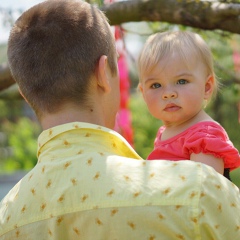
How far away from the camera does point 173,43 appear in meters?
2.62

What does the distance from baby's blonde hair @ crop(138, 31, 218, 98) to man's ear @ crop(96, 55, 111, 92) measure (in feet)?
1.98

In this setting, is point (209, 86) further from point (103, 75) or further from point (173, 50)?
point (103, 75)

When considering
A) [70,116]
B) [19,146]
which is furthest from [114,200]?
[19,146]

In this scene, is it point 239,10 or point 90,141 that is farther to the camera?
point 239,10

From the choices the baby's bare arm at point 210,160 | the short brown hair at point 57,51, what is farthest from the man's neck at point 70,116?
the baby's bare arm at point 210,160

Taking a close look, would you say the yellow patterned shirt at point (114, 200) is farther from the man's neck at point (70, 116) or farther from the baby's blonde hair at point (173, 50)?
the baby's blonde hair at point (173, 50)

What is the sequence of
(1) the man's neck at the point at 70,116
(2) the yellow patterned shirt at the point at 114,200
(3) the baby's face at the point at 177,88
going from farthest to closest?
(3) the baby's face at the point at 177,88 → (1) the man's neck at the point at 70,116 → (2) the yellow patterned shirt at the point at 114,200

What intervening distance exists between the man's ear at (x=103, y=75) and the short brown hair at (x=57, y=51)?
2cm

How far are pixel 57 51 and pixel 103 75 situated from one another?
0.15 metres

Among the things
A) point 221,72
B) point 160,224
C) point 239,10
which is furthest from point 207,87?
point 221,72

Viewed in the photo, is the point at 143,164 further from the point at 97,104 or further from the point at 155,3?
the point at 155,3

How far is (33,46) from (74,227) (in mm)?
551

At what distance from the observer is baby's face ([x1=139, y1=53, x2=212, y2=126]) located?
257 cm

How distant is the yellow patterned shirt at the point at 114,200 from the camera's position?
174cm
